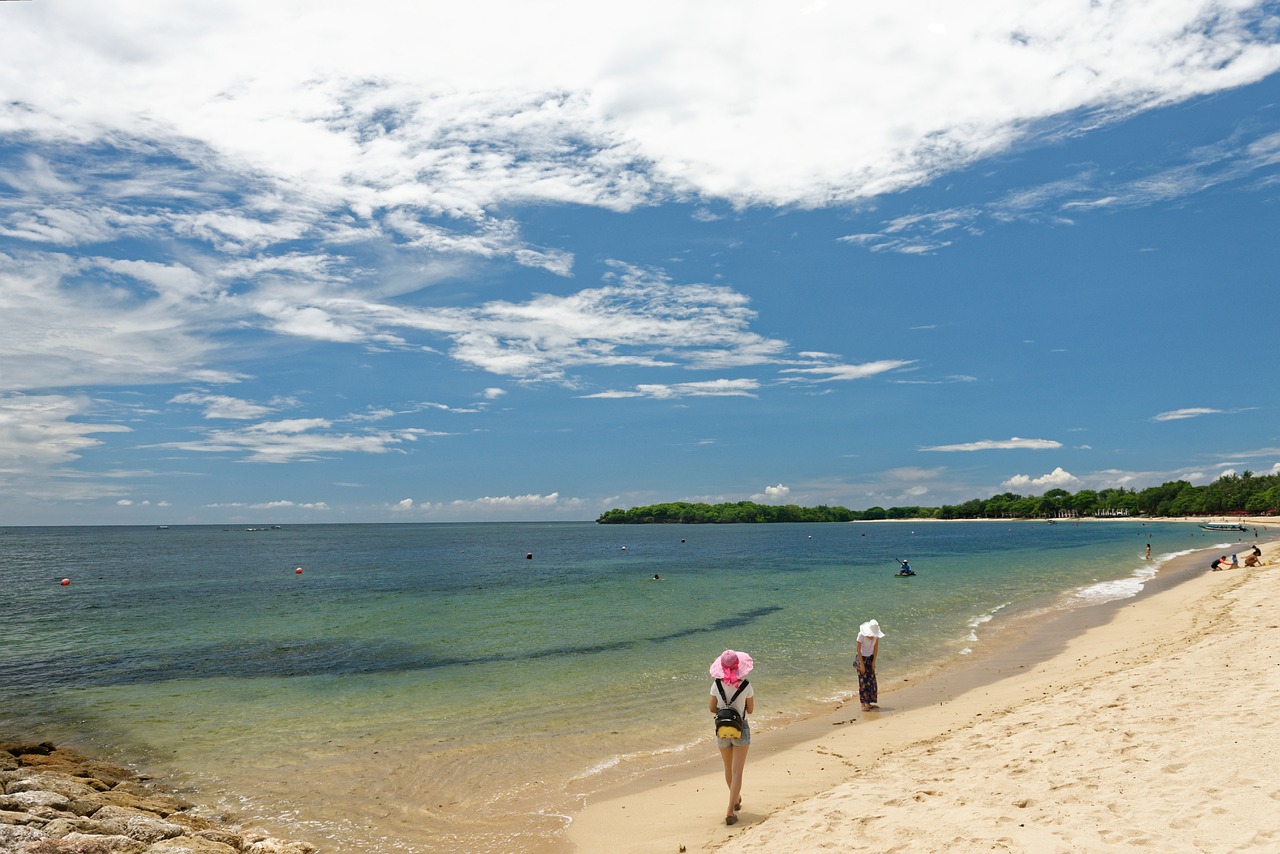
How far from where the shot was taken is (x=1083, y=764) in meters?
8.98

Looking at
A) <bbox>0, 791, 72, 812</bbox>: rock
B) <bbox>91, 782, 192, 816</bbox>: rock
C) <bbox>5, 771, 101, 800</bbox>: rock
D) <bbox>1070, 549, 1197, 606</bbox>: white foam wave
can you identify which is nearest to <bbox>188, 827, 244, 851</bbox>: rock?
<bbox>91, 782, 192, 816</bbox>: rock

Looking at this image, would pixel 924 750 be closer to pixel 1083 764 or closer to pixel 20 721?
pixel 1083 764

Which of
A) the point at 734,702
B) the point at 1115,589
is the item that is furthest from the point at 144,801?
the point at 1115,589

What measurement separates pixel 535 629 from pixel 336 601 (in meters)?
19.7

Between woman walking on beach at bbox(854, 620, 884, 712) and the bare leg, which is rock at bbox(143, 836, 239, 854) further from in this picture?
woman walking on beach at bbox(854, 620, 884, 712)

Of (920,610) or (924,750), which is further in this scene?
(920,610)

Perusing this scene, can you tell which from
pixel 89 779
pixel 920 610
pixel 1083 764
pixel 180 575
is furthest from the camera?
pixel 180 575

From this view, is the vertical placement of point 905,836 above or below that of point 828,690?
above

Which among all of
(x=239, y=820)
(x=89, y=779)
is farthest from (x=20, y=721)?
(x=239, y=820)

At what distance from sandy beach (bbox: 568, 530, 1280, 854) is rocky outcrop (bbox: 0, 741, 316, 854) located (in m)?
4.87

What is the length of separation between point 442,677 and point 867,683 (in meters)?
13.0

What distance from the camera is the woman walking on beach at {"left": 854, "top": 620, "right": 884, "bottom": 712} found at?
15.6 meters

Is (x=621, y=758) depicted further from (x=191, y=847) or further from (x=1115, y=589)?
(x=1115, y=589)

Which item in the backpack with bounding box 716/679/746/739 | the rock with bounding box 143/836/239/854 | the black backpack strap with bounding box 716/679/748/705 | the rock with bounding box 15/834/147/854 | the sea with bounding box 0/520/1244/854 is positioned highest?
the black backpack strap with bounding box 716/679/748/705
